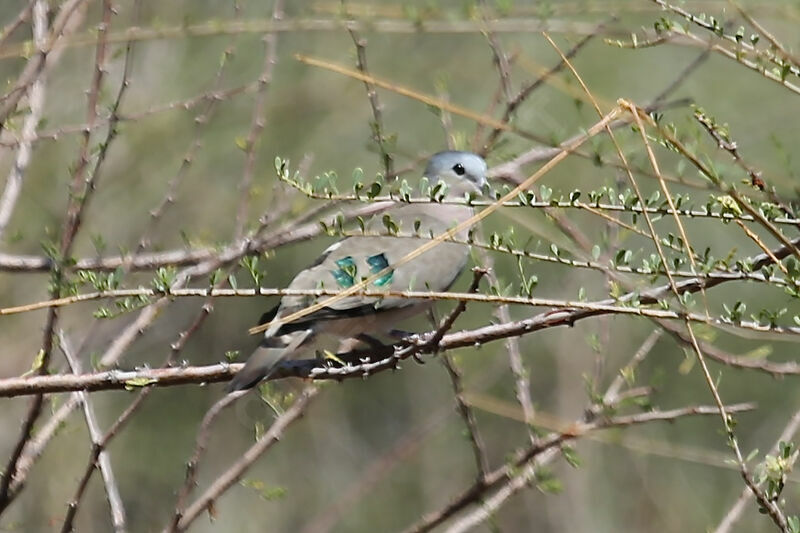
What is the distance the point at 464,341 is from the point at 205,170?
14.8 ft

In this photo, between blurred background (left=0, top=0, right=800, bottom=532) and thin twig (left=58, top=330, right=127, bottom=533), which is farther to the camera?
blurred background (left=0, top=0, right=800, bottom=532)

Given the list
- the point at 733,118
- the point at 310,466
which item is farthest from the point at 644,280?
the point at 310,466

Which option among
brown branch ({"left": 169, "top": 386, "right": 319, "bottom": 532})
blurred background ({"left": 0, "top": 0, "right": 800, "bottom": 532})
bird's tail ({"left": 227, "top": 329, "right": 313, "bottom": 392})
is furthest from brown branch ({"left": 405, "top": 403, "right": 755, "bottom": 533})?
blurred background ({"left": 0, "top": 0, "right": 800, "bottom": 532})

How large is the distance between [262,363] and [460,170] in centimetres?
147

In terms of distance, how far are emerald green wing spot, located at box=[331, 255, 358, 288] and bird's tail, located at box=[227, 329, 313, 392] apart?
7.3 inches

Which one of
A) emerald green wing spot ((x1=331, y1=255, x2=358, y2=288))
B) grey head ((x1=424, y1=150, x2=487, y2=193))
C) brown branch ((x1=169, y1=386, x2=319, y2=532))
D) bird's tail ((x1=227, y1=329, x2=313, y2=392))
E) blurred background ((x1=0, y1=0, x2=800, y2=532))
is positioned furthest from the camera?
blurred background ((x1=0, y1=0, x2=800, y2=532))

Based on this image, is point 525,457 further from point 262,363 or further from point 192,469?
point 192,469

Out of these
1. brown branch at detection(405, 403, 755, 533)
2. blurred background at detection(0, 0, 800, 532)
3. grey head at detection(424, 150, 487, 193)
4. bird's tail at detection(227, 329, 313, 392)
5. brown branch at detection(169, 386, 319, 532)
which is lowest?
brown branch at detection(405, 403, 755, 533)

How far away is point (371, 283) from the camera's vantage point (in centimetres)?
277

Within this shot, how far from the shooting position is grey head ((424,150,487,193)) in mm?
3719

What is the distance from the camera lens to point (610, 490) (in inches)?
312

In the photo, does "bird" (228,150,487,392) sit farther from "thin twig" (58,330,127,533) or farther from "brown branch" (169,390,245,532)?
"thin twig" (58,330,127,533)

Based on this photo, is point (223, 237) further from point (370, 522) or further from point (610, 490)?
point (610, 490)

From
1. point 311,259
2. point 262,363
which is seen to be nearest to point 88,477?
point 262,363
